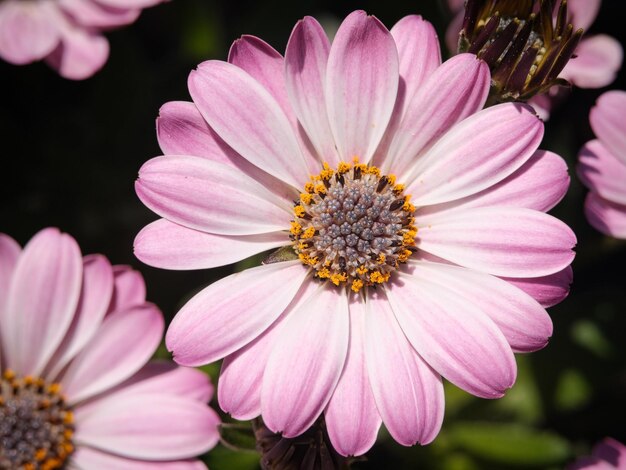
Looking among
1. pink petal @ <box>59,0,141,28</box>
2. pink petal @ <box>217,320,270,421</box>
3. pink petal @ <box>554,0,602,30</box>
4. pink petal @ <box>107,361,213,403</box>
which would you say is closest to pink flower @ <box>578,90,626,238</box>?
pink petal @ <box>554,0,602,30</box>

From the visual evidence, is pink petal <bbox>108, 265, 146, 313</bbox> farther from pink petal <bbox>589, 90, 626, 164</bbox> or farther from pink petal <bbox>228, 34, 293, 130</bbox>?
pink petal <bbox>589, 90, 626, 164</bbox>

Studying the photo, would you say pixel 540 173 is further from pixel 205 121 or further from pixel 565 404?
pixel 565 404

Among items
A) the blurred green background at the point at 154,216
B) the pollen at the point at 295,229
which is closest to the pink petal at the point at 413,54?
the pollen at the point at 295,229

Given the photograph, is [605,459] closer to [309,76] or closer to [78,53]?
[309,76]

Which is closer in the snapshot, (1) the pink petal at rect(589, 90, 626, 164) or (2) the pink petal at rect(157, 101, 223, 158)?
(2) the pink petal at rect(157, 101, 223, 158)

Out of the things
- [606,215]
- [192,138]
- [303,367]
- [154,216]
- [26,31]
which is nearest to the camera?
[303,367]

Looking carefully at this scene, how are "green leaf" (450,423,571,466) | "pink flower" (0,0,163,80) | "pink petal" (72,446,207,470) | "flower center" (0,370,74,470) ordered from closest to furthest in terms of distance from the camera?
"pink petal" (72,446,207,470) < "flower center" (0,370,74,470) < "pink flower" (0,0,163,80) < "green leaf" (450,423,571,466)

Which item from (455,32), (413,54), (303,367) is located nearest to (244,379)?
(303,367)
